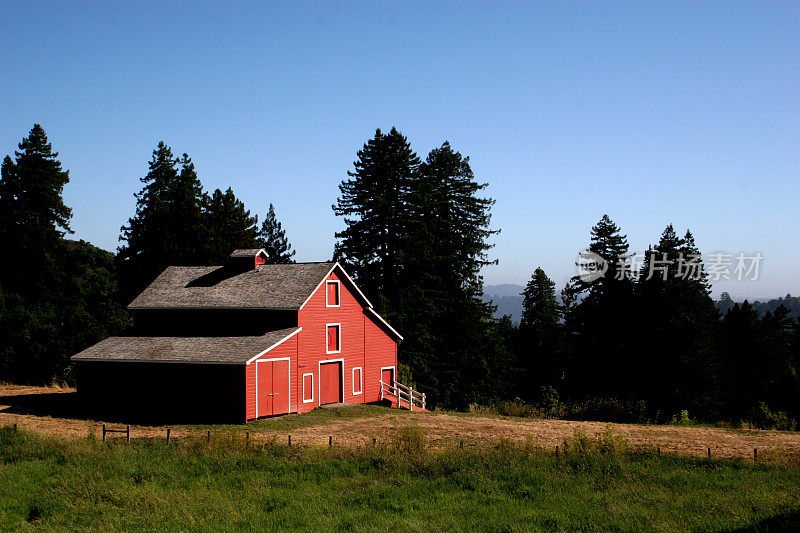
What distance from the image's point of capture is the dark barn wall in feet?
113

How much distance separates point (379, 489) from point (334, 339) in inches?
867

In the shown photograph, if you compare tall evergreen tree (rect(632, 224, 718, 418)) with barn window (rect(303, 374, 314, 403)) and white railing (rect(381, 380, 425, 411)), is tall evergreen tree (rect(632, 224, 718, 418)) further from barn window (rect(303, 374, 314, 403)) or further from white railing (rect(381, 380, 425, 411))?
barn window (rect(303, 374, 314, 403))

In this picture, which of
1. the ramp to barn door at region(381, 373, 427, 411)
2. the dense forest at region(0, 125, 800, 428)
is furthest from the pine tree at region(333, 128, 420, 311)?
the ramp to barn door at region(381, 373, 427, 411)

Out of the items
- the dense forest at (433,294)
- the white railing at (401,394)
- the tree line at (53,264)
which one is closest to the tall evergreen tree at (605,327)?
the dense forest at (433,294)

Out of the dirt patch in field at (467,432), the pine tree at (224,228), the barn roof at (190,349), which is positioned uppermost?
the pine tree at (224,228)

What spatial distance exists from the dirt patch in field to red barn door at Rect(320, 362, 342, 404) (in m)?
3.58

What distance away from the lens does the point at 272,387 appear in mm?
35531

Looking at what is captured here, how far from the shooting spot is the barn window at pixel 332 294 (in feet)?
132

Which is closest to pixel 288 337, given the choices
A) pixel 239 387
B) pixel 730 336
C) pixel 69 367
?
pixel 239 387

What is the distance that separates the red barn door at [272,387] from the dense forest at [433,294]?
15.6 metres

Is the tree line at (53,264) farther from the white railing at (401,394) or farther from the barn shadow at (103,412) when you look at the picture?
the white railing at (401,394)

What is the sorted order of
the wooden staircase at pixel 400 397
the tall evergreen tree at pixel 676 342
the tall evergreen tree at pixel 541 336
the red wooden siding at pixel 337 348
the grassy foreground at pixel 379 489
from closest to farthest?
the grassy foreground at pixel 379 489 < the red wooden siding at pixel 337 348 < the wooden staircase at pixel 400 397 < the tall evergreen tree at pixel 676 342 < the tall evergreen tree at pixel 541 336

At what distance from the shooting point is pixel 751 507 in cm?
1677

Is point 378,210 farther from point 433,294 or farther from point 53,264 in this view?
point 53,264
